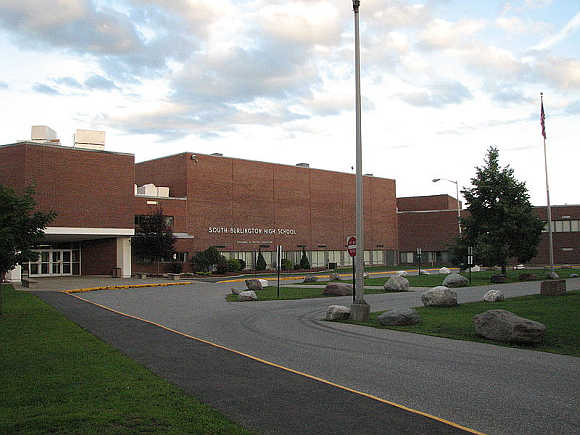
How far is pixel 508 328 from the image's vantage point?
42.7ft

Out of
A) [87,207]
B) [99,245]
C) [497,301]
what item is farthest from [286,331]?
[99,245]

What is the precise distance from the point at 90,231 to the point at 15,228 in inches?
1108

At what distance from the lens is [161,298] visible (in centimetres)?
2788

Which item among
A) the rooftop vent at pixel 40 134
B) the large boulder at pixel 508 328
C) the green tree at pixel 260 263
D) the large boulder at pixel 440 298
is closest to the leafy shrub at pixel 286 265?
the green tree at pixel 260 263

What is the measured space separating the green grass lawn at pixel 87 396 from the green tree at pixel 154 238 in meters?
37.0

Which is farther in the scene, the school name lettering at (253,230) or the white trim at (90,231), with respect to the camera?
the school name lettering at (253,230)

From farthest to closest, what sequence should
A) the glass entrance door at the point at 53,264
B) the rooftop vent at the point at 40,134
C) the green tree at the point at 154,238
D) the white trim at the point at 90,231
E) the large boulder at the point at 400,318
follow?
the glass entrance door at the point at 53,264, the green tree at the point at 154,238, the rooftop vent at the point at 40,134, the white trim at the point at 90,231, the large boulder at the point at 400,318

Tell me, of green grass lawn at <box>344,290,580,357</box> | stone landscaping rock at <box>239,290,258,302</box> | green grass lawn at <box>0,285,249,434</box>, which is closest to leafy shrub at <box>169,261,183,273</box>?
stone landscaping rock at <box>239,290,258,302</box>

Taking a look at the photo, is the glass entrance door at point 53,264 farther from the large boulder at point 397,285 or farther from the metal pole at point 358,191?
the metal pole at point 358,191

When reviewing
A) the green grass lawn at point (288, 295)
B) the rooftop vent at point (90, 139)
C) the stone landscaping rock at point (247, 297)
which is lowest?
the green grass lawn at point (288, 295)

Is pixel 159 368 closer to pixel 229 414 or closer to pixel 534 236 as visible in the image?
pixel 229 414

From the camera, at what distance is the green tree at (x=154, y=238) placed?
49.6 m

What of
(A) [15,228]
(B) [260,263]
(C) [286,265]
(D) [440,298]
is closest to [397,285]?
(D) [440,298]

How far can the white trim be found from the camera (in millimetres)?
43744
